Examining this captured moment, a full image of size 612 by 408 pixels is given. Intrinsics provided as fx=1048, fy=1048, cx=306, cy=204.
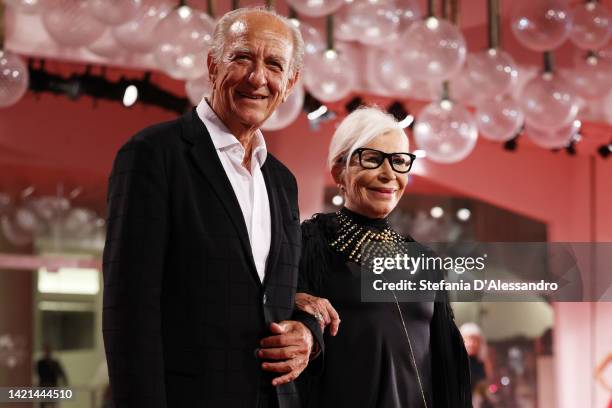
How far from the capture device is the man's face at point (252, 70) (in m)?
1.72

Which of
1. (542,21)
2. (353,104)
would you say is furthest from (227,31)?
(353,104)

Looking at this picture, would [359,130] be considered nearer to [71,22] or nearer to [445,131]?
[71,22]

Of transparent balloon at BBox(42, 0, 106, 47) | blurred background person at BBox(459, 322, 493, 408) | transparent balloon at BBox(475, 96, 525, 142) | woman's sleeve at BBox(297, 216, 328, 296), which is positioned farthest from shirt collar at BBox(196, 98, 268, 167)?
transparent balloon at BBox(475, 96, 525, 142)

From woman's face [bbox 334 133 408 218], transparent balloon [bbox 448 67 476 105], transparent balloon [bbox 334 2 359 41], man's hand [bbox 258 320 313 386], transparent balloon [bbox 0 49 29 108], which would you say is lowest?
man's hand [bbox 258 320 313 386]

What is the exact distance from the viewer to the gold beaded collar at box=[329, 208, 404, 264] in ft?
7.07

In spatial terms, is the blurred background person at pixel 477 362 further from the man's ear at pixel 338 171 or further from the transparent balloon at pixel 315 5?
the transparent balloon at pixel 315 5

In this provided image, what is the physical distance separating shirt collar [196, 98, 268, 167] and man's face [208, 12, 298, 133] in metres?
0.02

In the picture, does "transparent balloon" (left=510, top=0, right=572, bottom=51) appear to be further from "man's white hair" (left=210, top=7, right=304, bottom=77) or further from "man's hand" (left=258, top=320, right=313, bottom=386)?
"man's hand" (left=258, top=320, right=313, bottom=386)

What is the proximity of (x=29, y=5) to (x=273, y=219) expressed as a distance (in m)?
2.62

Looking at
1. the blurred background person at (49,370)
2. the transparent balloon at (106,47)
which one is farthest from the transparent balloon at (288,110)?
the blurred background person at (49,370)

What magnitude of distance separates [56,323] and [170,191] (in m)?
7.87

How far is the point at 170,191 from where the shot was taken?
1647mm

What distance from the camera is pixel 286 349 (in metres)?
1.71

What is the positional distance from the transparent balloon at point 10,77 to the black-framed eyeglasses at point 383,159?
8.04 ft
